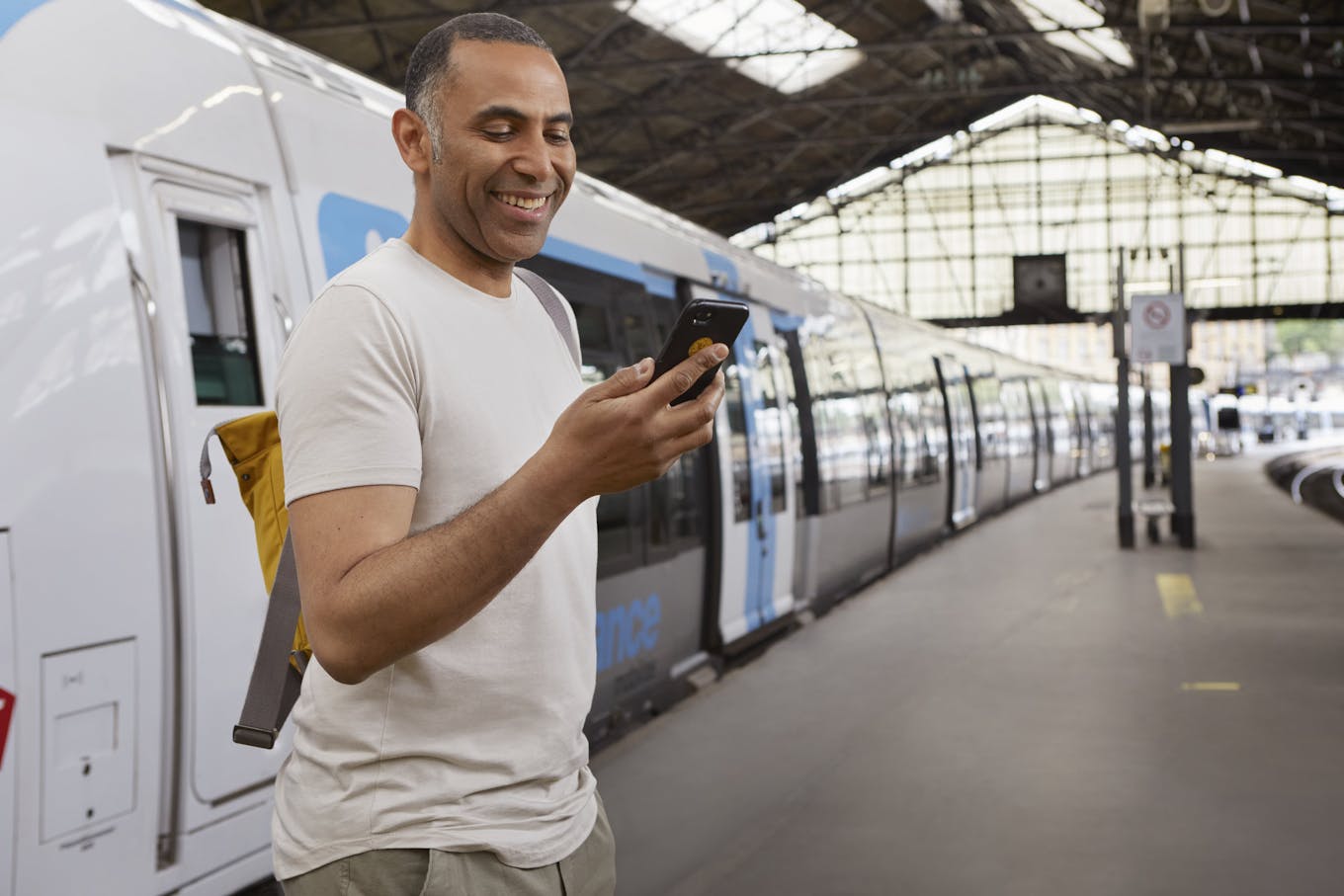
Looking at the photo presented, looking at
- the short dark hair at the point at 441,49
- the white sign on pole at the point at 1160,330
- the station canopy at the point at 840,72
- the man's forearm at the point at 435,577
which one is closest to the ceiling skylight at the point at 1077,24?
the station canopy at the point at 840,72

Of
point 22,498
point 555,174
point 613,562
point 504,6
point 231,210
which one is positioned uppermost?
point 504,6

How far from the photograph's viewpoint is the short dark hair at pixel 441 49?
1740mm

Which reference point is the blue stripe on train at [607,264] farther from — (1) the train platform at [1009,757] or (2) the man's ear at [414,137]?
(2) the man's ear at [414,137]

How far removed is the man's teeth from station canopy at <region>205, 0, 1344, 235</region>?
1349 cm

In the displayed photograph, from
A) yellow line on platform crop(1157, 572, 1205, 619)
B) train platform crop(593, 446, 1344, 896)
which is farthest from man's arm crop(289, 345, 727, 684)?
yellow line on platform crop(1157, 572, 1205, 619)

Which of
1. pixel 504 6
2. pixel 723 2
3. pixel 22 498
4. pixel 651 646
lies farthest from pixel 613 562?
pixel 723 2

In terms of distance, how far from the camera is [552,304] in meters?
1.99

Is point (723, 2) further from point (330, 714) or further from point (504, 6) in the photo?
point (330, 714)

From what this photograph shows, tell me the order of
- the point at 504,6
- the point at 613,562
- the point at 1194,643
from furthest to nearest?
the point at 504,6 < the point at 1194,643 < the point at 613,562

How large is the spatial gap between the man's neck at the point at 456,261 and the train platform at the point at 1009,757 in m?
3.32

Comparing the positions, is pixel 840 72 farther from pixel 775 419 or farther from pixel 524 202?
pixel 524 202

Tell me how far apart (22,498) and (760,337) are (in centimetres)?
721

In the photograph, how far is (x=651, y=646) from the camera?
7.24 metres

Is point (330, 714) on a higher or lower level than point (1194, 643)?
higher
